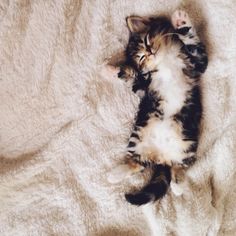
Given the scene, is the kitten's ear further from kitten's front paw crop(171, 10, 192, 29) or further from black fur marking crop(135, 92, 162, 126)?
black fur marking crop(135, 92, 162, 126)

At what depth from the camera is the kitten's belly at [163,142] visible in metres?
1.38

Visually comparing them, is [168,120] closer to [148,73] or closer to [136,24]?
[148,73]

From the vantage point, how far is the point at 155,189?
1.38 metres

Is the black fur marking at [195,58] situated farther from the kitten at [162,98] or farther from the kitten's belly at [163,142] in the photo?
the kitten's belly at [163,142]

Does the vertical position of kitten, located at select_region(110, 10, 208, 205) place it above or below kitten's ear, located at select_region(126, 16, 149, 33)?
below

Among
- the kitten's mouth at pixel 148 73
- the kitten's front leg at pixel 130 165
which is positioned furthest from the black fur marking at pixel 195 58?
the kitten's front leg at pixel 130 165

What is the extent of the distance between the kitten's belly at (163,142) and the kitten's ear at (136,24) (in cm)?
29

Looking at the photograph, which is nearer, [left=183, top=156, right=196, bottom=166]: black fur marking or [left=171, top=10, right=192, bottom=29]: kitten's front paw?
[left=171, top=10, right=192, bottom=29]: kitten's front paw

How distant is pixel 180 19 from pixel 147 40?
127 millimetres

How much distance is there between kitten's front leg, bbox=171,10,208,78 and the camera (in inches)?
51.2

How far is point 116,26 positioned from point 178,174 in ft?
1.70

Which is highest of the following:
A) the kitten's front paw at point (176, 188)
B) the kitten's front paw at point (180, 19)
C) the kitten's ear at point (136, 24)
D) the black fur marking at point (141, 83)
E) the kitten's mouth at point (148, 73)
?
the kitten's front paw at point (180, 19)

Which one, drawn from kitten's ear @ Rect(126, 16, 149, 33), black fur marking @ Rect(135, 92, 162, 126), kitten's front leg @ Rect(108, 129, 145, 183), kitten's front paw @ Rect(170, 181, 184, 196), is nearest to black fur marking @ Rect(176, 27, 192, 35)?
kitten's ear @ Rect(126, 16, 149, 33)

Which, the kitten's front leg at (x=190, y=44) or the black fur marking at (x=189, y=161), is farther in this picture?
the black fur marking at (x=189, y=161)
